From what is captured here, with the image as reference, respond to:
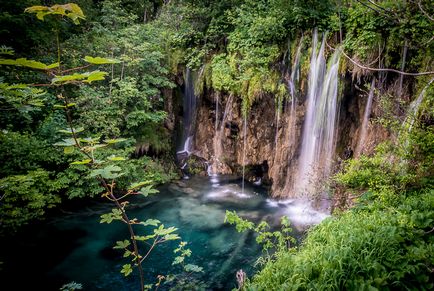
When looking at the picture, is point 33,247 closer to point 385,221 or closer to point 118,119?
point 118,119

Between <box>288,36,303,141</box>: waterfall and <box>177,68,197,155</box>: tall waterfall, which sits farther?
<box>177,68,197,155</box>: tall waterfall

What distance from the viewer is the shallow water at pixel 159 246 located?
6703mm

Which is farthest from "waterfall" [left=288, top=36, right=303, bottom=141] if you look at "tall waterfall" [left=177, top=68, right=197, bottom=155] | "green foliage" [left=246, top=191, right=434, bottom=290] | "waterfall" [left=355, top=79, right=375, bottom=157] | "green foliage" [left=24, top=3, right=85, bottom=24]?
"green foliage" [left=24, top=3, right=85, bottom=24]

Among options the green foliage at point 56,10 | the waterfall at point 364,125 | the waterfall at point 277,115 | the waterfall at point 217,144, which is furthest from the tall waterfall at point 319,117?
the green foliage at point 56,10

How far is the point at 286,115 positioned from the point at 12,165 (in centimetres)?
911

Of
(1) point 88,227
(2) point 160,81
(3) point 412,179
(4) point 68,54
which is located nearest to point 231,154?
(2) point 160,81

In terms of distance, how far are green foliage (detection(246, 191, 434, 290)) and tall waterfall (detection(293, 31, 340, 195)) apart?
16.3ft

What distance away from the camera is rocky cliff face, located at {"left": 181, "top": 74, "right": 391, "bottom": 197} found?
9.23 m

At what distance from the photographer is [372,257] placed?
3430 mm

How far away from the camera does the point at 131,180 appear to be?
33.9 ft

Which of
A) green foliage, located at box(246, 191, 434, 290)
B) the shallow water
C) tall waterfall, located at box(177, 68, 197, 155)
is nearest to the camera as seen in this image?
green foliage, located at box(246, 191, 434, 290)

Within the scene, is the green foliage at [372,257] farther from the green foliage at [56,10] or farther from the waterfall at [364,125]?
the waterfall at [364,125]

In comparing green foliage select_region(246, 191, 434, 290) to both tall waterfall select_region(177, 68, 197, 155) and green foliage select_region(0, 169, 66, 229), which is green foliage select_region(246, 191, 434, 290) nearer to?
green foliage select_region(0, 169, 66, 229)

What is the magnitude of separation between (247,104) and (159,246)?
6.73 metres
